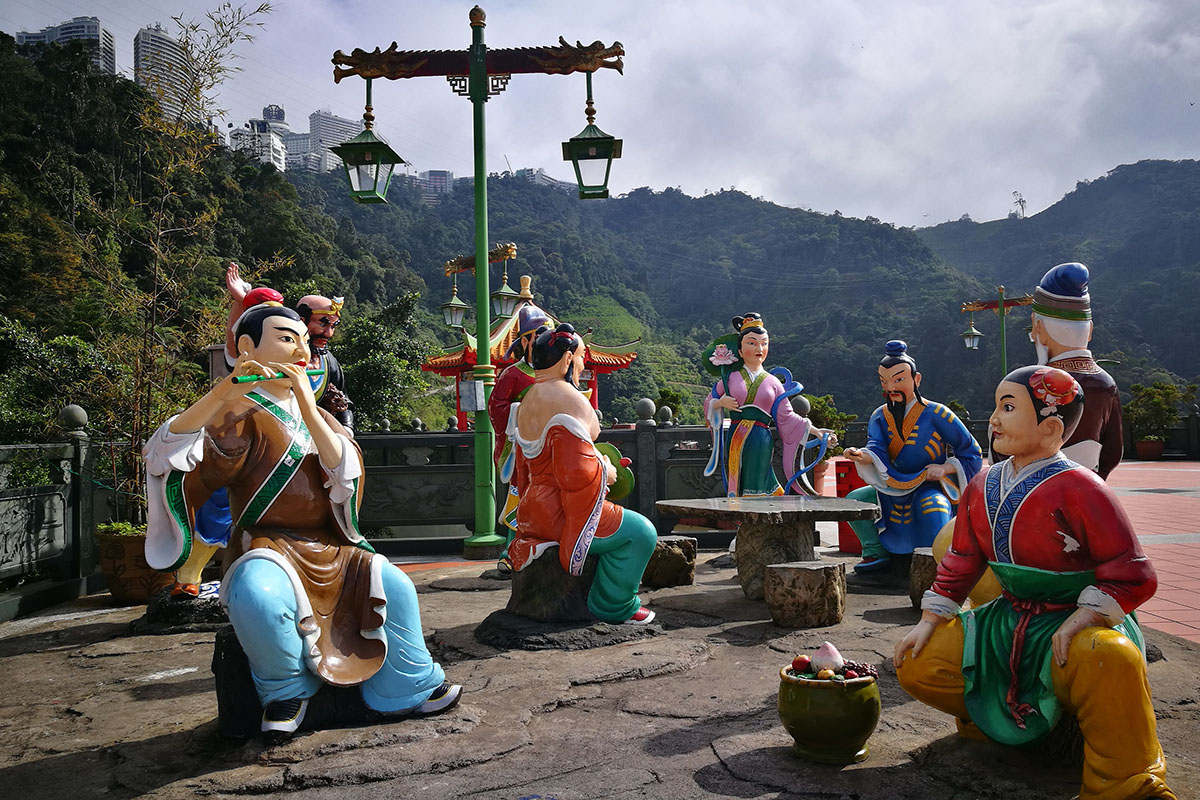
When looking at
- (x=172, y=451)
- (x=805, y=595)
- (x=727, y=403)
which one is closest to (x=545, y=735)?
(x=172, y=451)

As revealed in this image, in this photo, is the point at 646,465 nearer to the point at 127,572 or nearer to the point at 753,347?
the point at 753,347

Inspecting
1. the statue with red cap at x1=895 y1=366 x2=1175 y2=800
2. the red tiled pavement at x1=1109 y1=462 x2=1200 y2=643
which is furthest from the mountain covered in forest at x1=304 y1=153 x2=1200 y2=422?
the statue with red cap at x1=895 y1=366 x2=1175 y2=800

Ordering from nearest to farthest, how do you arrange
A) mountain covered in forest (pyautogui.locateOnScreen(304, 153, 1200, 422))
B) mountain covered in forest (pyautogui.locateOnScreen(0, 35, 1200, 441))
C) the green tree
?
mountain covered in forest (pyautogui.locateOnScreen(0, 35, 1200, 441)), the green tree, mountain covered in forest (pyautogui.locateOnScreen(304, 153, 1200, 422))

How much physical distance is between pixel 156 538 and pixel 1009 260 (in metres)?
82.4

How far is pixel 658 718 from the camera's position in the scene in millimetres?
3775

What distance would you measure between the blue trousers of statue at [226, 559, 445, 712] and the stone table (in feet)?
9.37

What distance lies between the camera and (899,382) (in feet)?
21.9

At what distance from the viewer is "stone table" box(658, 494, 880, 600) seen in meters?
5.97

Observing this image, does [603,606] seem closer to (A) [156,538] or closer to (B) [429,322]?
(A) [156,538]

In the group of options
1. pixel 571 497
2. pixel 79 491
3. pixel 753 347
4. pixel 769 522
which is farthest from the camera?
pixel 753 347

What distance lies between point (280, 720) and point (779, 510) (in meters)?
3.63

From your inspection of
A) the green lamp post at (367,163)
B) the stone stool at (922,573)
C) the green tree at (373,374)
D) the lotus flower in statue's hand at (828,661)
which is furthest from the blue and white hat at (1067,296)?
the green tree at (373,374)

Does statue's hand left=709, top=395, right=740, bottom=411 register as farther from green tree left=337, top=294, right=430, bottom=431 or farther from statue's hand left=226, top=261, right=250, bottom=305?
green tree left=337, top=294, right=430, bottom=431

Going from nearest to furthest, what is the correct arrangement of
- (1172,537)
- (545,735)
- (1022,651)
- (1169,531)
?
(1022,651), (545,735), (1172,537), (1169,531)
